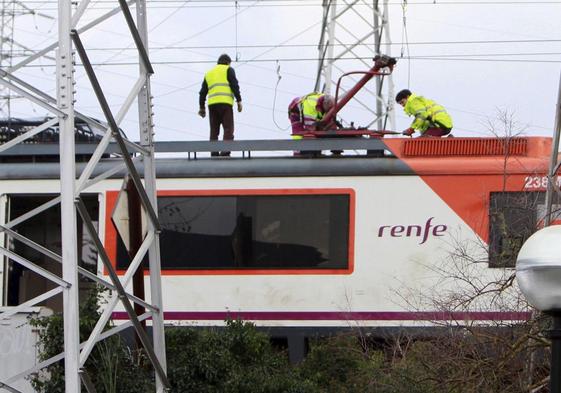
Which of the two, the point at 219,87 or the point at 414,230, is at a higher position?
the point at 219,87

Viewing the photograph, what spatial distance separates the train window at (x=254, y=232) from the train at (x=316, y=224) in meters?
0.01

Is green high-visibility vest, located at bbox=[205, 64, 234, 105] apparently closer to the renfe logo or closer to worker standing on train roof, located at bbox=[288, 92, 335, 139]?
worker standing on train roof, located at bbox=[288, 92, 335, 139]

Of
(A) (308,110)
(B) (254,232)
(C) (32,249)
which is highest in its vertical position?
(A) (308,110)

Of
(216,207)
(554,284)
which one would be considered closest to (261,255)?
(216,207)

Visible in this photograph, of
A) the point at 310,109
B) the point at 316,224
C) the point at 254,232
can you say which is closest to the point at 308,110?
the point at 310,109

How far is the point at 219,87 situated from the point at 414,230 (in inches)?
155

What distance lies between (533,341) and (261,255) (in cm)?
531

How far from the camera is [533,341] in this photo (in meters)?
10.2

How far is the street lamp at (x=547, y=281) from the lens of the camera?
623 cm

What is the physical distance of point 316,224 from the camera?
1494cm

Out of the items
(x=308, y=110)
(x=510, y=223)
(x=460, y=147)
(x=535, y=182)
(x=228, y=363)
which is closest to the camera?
(x=228, y=363)

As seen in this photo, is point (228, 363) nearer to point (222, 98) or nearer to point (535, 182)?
point (535, 182)

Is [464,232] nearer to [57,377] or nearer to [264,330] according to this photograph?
[264,330]

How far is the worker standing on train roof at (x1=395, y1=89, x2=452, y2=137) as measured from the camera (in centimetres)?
1644
